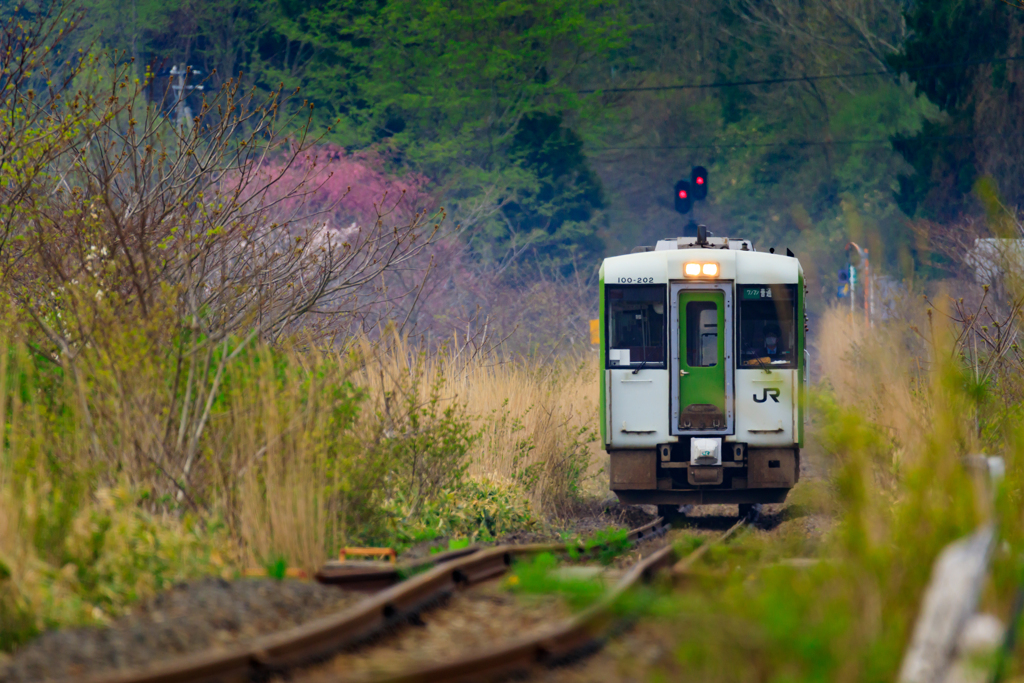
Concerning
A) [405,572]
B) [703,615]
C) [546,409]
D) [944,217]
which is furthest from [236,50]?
[703,615]

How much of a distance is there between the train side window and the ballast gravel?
20.9ft

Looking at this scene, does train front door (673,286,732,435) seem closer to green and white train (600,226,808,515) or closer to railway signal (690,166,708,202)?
green and white train (600,226,808,515)

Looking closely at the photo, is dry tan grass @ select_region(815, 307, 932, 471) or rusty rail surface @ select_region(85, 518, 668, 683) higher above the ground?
dry tan grass @ select_region(815, 307, 932, 471)

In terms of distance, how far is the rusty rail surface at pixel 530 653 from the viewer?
4.65m

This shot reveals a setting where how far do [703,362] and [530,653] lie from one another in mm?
7319

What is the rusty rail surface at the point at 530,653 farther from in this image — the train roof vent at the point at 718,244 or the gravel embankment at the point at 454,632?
the train roof vent at the point at 718,244

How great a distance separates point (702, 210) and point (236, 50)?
2072 centimetres

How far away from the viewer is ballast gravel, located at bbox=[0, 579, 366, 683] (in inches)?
197

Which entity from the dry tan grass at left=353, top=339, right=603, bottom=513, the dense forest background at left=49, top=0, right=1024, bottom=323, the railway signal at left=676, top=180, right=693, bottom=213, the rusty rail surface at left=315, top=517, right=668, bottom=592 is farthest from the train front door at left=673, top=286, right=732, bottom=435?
the dense forest background at left=49, top=0, right=1024, bottom=323

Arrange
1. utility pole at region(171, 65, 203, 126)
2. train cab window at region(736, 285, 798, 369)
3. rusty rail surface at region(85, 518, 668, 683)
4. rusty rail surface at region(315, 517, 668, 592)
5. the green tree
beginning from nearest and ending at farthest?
rusty rail surface at region(85, 518, 668, 683) < rusty rail surface at region(315, 517, 668, 592) < train cab window at region(736, 285, 798, 369) < utility pole at region(171, 65, 203, 126) < the green tree

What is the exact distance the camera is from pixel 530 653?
16.7 feet

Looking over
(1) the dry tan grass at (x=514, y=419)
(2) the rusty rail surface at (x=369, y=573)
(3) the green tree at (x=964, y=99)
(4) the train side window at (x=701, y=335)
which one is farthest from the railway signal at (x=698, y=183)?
(2) the rusty rail surface at (x=369, y=573)

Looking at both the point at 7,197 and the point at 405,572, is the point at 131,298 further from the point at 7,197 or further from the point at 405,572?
the point at 405,572

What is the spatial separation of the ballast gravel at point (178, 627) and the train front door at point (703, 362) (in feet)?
20.4
